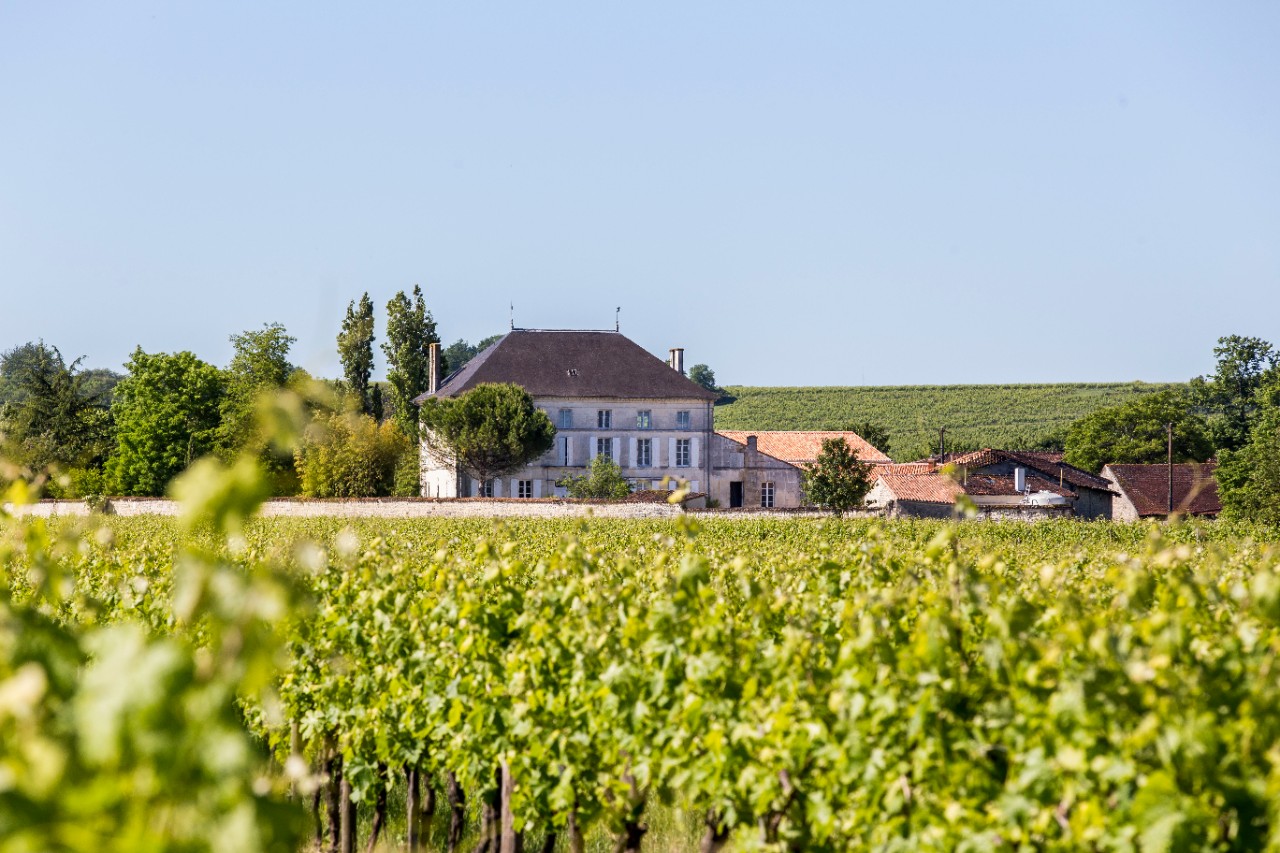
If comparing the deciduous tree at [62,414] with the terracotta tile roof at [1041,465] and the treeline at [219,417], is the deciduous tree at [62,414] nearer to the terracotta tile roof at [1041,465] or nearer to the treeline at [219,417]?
the treeline at [219,417]

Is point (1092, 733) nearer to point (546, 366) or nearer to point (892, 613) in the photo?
point (892, 613)

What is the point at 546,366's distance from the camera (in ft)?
173

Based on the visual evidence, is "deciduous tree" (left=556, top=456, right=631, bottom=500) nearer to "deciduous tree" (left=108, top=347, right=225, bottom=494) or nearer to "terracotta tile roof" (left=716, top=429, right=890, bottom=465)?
"terracotta tile roof" (left=716, top=429, right=890, bottom=465)

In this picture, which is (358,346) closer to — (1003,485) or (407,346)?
(407,346)

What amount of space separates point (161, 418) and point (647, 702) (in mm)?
50506

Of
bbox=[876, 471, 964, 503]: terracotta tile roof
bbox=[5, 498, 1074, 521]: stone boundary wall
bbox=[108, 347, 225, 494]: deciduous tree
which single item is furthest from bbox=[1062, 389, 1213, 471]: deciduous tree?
bbox=[108, 347, 225, 494]: deciduous tree

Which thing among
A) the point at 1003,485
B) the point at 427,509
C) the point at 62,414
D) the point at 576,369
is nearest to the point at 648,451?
the point at 576,369

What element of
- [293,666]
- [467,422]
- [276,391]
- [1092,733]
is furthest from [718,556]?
[467,422]

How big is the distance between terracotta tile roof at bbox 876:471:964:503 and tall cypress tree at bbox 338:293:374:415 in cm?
2243

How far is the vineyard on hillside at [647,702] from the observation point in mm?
2082

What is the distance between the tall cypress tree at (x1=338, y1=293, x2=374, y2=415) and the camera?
57.1 meters

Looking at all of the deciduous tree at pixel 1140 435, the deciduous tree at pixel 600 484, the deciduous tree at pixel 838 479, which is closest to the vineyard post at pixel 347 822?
the deciduous tree at pixel 838 479

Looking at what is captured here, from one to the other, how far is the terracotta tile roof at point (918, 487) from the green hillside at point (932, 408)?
137 feet

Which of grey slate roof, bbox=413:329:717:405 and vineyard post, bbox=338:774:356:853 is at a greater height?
grey slate roof, bbox=413:329:717:405
